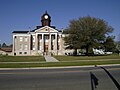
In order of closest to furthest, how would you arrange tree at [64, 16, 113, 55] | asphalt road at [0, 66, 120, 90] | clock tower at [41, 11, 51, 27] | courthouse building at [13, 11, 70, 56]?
asphalt road at [0, 66, 120, 90] → tree at [64, 16, 113, 55] → courthouse building at [13, 11, 70, 56] → clock tower at [41, 11, 51, 27]

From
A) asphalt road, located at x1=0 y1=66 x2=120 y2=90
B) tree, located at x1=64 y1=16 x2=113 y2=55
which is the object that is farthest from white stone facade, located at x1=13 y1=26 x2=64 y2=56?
asphalt road, located at x1=0 y1=66 x2=120 y2=90

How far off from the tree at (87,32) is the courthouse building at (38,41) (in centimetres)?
2195

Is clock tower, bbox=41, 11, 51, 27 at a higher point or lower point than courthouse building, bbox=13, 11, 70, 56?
higher

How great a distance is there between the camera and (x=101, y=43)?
63.5 metres

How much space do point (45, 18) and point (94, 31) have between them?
3759 cm

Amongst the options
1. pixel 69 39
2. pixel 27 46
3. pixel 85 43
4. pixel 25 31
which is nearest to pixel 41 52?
pixel 27 46

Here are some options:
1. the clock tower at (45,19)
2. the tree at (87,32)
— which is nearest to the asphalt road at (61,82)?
the tree at (87,32)

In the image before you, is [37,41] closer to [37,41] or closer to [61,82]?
[37,41]

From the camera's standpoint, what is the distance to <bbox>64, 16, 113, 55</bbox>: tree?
194 ft

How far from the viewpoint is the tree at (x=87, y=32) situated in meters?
59.1

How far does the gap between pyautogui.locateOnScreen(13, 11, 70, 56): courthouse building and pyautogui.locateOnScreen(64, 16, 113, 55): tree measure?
22.0 meters

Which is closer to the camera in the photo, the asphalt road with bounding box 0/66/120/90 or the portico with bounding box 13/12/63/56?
the asphalt road with bounding box 0/66/120/90

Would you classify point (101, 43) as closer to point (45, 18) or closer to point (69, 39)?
point (69, 39)

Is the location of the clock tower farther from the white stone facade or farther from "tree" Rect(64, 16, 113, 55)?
"tree" Rect(64, 16, 113, 55)
